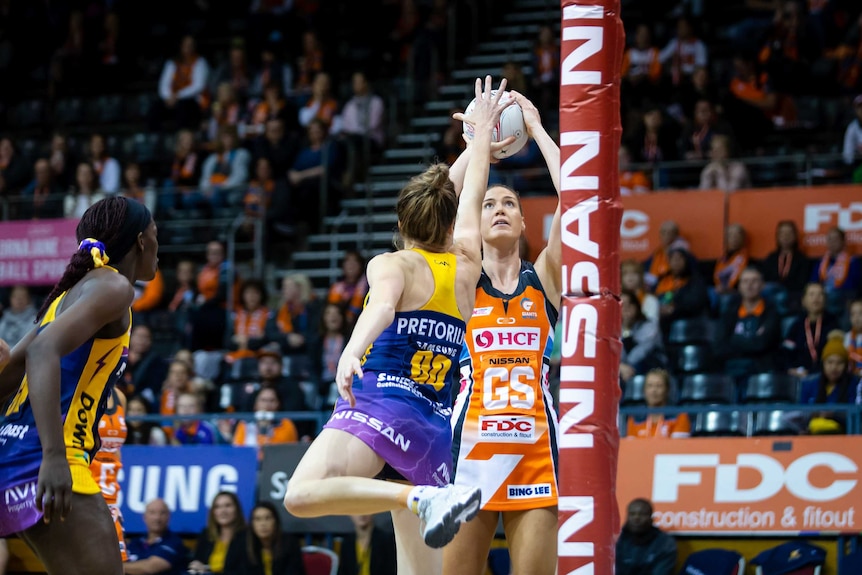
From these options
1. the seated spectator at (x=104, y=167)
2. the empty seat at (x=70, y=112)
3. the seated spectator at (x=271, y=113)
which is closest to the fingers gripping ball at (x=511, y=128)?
the seated spectator at (x=271, y=113)

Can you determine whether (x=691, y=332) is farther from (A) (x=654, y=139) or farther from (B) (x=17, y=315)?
(B) (x=17, y=315)

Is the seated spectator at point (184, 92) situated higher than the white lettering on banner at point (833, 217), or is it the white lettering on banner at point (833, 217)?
the seated spectator at point (184, 92)

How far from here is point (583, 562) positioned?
4.89 m

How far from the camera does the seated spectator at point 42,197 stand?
57.8 feet

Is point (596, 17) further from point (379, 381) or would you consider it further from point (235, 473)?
point (235, 473)

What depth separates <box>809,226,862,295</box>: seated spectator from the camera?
43.1 ft

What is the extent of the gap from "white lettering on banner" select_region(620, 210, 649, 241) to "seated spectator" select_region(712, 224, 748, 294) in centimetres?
101

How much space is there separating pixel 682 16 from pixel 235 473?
9526mm

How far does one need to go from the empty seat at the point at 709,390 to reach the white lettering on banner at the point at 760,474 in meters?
1.51

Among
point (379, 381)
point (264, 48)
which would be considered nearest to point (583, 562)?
point (379, 381)

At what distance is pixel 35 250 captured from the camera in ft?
54.3

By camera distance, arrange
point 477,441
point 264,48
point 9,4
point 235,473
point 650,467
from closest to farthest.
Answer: point 477,441 → point 650,467 → point 235,473 → point 264,48 → point 9,4

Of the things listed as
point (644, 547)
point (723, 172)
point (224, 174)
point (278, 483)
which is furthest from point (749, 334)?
point (224, 174)

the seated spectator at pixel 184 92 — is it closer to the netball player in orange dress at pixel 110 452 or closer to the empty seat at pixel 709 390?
the empty seat at pixel 709 390
